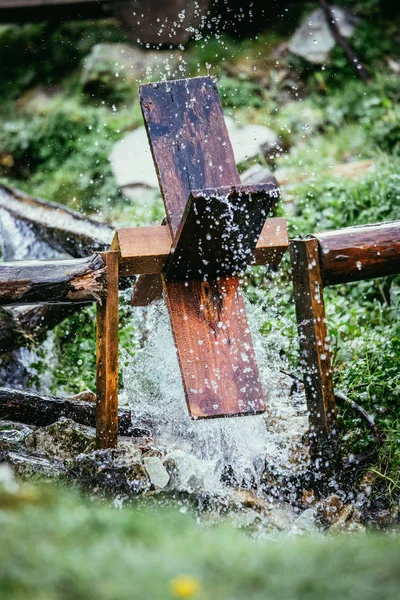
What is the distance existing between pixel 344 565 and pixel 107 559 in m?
0.61

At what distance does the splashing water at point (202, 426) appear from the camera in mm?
3656

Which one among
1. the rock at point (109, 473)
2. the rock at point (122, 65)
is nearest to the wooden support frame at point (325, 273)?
the rock at point (109, 473)

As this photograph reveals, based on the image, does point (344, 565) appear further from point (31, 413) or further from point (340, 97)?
point (340, 97)

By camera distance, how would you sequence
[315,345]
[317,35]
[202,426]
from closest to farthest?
[315,345] → [202,426] → [317,35]

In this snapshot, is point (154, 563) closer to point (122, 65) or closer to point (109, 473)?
point (109, 473)

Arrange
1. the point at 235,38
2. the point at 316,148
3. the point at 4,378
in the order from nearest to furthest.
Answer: the point at 4,378 < the point at 316,148 < the point at 235,38

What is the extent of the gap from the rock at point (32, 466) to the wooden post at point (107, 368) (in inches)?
10.0

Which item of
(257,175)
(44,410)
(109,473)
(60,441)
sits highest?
(257,175)

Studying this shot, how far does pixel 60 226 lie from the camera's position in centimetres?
590

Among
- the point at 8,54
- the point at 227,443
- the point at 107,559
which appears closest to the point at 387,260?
the point at 227,443

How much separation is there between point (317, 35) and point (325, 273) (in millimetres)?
7694

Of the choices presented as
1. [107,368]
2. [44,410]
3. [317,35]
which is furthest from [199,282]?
[317,35]

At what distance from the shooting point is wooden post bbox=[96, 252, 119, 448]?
3.40 m

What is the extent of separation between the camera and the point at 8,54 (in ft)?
35.4
